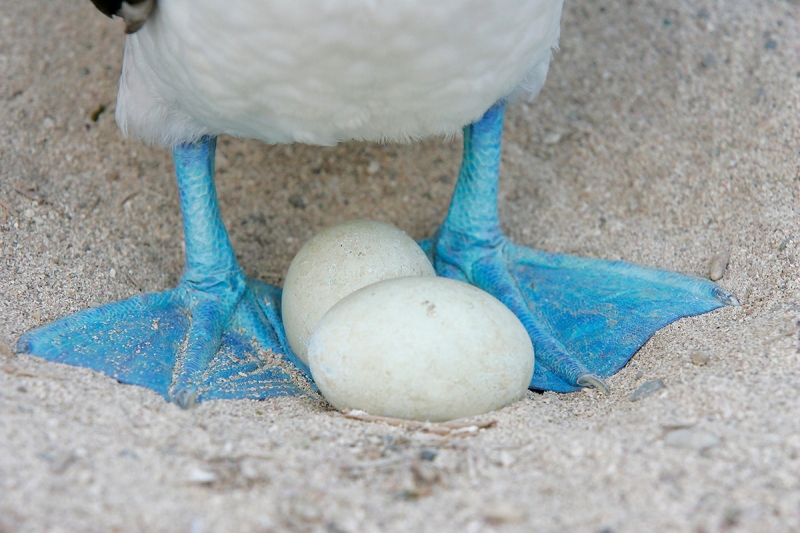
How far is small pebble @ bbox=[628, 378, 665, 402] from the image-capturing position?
1.82m

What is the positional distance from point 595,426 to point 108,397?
1.05 meters

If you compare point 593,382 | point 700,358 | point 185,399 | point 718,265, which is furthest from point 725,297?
point 185,399

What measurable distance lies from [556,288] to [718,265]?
0.49 m

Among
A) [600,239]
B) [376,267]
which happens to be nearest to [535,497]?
[376,267]

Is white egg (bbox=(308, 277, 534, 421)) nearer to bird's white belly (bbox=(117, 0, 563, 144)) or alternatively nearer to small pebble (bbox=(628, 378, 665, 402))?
small pebble (bbox=(628, 378, 665, 402))

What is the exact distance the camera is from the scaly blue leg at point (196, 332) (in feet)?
6.49

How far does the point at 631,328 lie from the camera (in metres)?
2.24

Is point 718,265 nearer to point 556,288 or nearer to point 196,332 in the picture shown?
point 556,288

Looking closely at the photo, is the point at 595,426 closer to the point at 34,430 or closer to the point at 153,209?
the point at 34,430

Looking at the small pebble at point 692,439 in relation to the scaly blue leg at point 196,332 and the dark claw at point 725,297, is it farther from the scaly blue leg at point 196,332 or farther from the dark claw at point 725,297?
the scaly blue leg at point 196,332

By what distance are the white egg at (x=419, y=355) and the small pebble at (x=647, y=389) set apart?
0.85ft

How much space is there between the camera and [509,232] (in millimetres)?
2889

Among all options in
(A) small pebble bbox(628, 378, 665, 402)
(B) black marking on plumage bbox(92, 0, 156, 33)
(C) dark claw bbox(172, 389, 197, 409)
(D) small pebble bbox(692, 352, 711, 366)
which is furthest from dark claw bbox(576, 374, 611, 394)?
(B) black marking on plumage bbox(92, 0, 156, 33)

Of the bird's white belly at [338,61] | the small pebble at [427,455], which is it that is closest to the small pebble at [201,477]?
the small pebble at [427,455]
